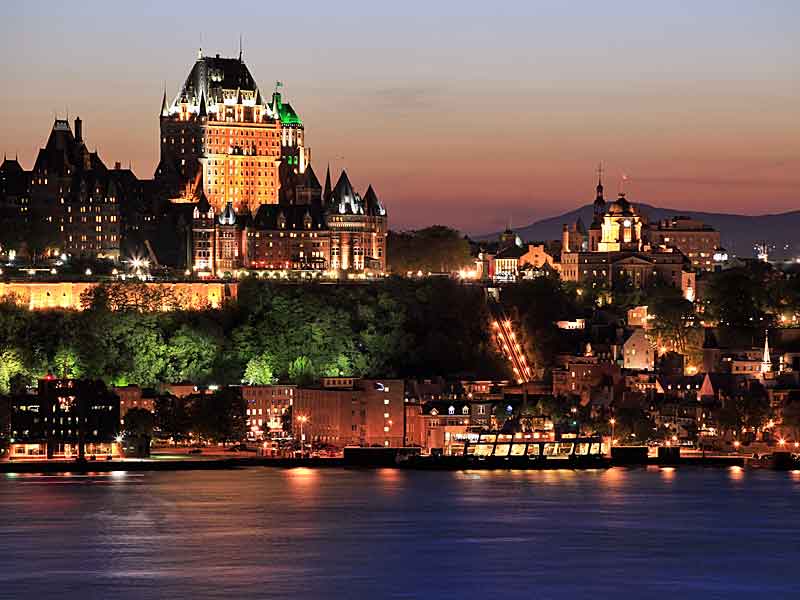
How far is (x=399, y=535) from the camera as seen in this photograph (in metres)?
70.1

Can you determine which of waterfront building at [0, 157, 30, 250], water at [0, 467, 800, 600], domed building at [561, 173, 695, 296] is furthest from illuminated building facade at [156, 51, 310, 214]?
water at [0, 467, 800, 600]

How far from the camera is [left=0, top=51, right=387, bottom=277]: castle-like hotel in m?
123

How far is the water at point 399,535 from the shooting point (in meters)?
60.9

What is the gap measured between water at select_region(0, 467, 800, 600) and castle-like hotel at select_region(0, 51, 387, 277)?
3641 cm

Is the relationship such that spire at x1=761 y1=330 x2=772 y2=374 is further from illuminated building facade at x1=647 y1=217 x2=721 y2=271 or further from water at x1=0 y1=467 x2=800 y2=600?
illuminated building facade at x1=647 y1=217 x2=721 y2=271

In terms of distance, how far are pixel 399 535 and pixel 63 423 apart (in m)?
25.8

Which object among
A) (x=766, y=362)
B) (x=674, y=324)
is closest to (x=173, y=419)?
(x=766, y=362)

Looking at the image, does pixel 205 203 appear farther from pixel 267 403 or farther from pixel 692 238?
pixel 692 238

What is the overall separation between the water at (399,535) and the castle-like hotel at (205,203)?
119 ft

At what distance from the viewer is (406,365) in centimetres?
10500

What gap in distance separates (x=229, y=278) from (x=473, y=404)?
76.5 ft

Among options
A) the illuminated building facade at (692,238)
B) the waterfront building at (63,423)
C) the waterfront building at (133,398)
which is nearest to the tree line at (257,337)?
the waterfront building at (133,398)

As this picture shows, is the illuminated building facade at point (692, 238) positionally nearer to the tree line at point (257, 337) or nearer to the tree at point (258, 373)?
the tree line at point (257, 337)

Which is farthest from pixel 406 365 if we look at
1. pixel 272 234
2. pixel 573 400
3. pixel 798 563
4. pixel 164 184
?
pixel 798 563
